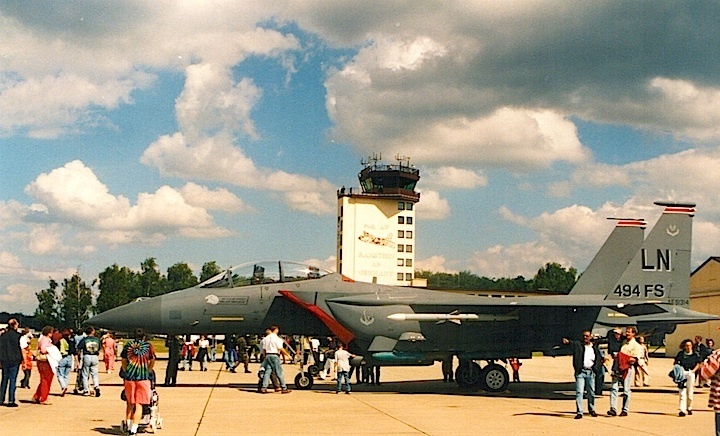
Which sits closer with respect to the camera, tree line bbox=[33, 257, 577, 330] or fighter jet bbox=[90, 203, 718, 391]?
fighter jet bbox=[90, 203, 718, 391]

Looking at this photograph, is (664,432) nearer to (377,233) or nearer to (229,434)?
(229,434)

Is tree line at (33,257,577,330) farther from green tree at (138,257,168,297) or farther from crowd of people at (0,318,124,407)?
crowd of people at (0,318,124,407)

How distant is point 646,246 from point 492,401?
25.5 feet

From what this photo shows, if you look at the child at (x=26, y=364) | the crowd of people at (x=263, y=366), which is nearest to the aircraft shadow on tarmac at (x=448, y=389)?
the crowd of people at (x=263, y=366)

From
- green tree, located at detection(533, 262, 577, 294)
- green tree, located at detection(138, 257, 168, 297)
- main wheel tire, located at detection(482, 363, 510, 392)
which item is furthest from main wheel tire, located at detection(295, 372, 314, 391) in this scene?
green tree, located at detection(533, 262, 577, 294)

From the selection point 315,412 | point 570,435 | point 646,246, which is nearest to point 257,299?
point 315,412

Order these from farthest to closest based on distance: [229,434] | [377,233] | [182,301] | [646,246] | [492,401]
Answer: [377,233]
[646,246]
[182,301]
[492,401]
[229,434]

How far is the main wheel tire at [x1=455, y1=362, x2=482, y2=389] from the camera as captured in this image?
17938mm

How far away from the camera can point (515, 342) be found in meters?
17.4

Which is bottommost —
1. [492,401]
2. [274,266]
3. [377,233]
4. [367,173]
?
[492,401]

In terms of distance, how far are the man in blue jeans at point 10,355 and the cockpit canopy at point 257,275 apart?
5.01 m

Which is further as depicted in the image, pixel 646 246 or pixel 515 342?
pixel 646 246

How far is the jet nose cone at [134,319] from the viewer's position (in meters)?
16.8

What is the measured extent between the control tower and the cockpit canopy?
61851 millimetres
